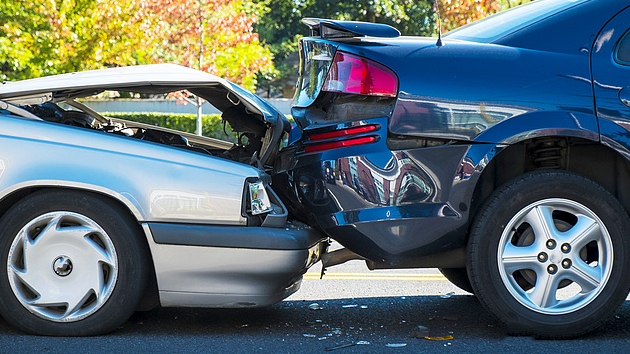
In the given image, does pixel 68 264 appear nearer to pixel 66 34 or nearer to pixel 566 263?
pixel 566 263

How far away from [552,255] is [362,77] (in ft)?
4.13

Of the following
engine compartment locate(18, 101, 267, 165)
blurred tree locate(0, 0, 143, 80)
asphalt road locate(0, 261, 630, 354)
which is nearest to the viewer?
asphalt road locate(0, 261, 630, 354)

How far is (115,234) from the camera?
349 cm

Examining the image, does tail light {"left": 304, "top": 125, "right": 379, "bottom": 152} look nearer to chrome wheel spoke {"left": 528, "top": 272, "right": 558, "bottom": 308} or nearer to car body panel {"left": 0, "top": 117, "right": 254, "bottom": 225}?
car body panel {"left": 0, "top": 117, "right": 254, "bottom": 225}

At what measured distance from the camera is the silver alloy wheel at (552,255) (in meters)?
3.55

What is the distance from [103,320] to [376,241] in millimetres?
1359

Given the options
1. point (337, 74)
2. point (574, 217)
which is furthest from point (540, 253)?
point (337, 74)

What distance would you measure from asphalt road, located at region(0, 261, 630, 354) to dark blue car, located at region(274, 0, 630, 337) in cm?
21

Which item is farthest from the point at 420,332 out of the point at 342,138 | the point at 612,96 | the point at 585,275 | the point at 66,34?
the point at 66,34

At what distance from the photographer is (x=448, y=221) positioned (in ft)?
11.6

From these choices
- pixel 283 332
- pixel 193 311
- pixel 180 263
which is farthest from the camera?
pixel 193 311

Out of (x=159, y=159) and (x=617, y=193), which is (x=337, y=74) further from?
(x=617, y=193)

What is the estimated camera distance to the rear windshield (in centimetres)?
375

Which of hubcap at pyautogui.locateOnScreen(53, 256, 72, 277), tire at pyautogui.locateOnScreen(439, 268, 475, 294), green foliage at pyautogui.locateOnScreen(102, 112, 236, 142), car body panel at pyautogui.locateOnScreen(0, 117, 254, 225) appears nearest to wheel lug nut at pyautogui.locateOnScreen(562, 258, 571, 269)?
tire at pyautogui.locateOnScreen(439, 268, 475, 294)
